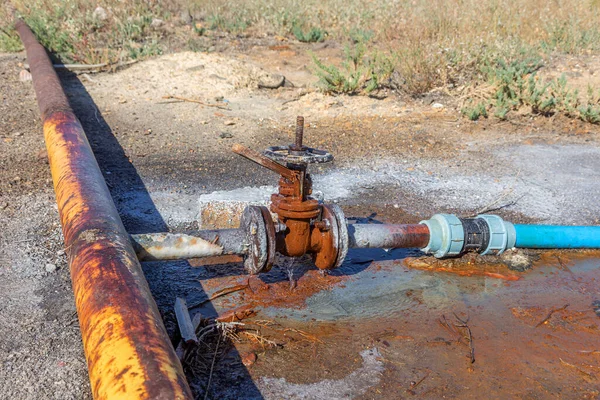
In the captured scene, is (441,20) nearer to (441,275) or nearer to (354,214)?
(354,214)

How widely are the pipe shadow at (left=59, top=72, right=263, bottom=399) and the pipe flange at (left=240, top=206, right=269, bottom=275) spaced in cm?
33

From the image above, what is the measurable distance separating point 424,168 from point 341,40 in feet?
16.0

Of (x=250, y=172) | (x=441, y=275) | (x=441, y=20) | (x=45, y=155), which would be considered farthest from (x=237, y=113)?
(x=441, y=20)

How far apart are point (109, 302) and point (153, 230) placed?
1.77 m

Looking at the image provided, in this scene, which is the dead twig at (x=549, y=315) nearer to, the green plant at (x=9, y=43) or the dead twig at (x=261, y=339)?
the dead twig at (x=261, y=339)

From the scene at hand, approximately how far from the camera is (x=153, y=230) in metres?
3.67

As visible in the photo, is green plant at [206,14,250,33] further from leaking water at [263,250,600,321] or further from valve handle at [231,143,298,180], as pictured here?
valve handle at [231,143,298,180]

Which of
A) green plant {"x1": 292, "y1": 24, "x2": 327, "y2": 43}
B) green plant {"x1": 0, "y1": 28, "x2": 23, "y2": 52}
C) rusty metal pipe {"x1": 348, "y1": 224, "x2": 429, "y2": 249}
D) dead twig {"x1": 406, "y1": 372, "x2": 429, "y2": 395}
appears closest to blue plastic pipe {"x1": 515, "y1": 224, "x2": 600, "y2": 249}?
rusty metal pipe {"x1": 348, "y1": 224, "x2": 429, "y2": 249}

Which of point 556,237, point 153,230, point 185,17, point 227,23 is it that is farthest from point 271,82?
point 556,237

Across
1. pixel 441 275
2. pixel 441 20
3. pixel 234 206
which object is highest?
pixel 441 20

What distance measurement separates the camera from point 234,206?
11.6ft

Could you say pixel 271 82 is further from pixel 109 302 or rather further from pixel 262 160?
pixel 109 302

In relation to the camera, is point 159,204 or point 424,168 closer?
point 159,204

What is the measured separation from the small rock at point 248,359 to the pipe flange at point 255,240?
0.45m
